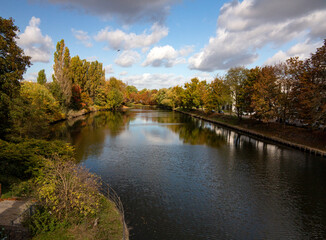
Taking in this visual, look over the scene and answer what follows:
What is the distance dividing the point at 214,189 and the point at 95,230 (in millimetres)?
11236

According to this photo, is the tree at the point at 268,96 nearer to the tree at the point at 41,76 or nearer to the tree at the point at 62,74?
the tree at the point at 62,74

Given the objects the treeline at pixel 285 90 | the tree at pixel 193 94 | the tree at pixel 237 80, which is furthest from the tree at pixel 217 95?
the tree at pixel 193 94

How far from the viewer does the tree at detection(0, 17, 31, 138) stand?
759 inches

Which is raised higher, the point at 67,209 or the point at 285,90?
the point at 285,90

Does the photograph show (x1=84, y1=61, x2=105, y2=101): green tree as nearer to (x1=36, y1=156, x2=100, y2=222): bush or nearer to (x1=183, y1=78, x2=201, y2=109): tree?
(x1=183, y1=78, x2=201, y2=109): tree

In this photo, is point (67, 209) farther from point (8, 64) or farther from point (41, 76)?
point (41, 76)

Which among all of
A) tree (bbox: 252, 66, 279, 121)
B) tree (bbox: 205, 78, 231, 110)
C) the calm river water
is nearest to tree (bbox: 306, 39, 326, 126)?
the calm river water

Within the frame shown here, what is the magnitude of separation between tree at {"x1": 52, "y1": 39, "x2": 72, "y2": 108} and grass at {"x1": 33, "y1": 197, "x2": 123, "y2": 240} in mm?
56462

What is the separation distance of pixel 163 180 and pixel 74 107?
213ft

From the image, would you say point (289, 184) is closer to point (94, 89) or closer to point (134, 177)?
point (134, 177)

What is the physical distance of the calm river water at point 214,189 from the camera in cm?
1359

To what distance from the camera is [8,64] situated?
1975cm

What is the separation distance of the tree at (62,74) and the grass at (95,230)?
185 ft

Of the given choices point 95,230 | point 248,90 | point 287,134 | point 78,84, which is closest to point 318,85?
point 287,134
